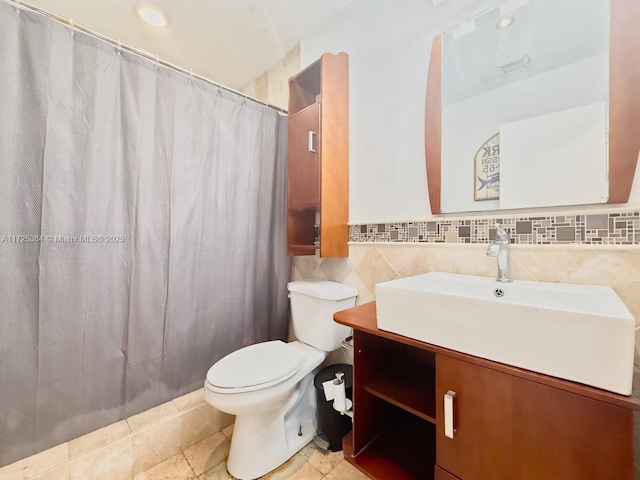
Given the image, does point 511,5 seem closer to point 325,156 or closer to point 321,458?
point 325,156

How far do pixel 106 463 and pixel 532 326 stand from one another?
5.16 feet

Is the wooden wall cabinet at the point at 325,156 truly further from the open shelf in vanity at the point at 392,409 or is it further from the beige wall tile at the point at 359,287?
the open shelf in vanity at the point at 392,409

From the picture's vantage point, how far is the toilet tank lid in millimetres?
1290

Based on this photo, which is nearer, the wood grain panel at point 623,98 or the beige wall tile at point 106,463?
the wood grain panel at point 623,98

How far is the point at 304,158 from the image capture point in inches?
57.4

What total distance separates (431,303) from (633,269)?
1.97 ft

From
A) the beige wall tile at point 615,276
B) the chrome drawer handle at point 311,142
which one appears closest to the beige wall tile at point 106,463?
the chrome drawer handle at point 311,142

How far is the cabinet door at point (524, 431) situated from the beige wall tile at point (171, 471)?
109 centimetres

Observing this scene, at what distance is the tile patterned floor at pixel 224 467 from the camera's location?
1.10 meters

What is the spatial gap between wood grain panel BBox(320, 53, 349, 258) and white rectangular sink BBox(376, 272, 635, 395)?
630mm

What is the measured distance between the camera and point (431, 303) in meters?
0.68

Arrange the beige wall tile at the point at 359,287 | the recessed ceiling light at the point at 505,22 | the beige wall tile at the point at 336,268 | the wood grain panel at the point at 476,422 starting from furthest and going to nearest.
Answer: the beige wall tile at the point at 336,268, the beige wall tile at the point at 359,287, the recessed ceiling light at the point at 505,22, the wood grain panel at the point at 476,422

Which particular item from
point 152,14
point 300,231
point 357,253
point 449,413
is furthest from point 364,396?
point 152,14

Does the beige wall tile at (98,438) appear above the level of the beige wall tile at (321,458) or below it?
above
